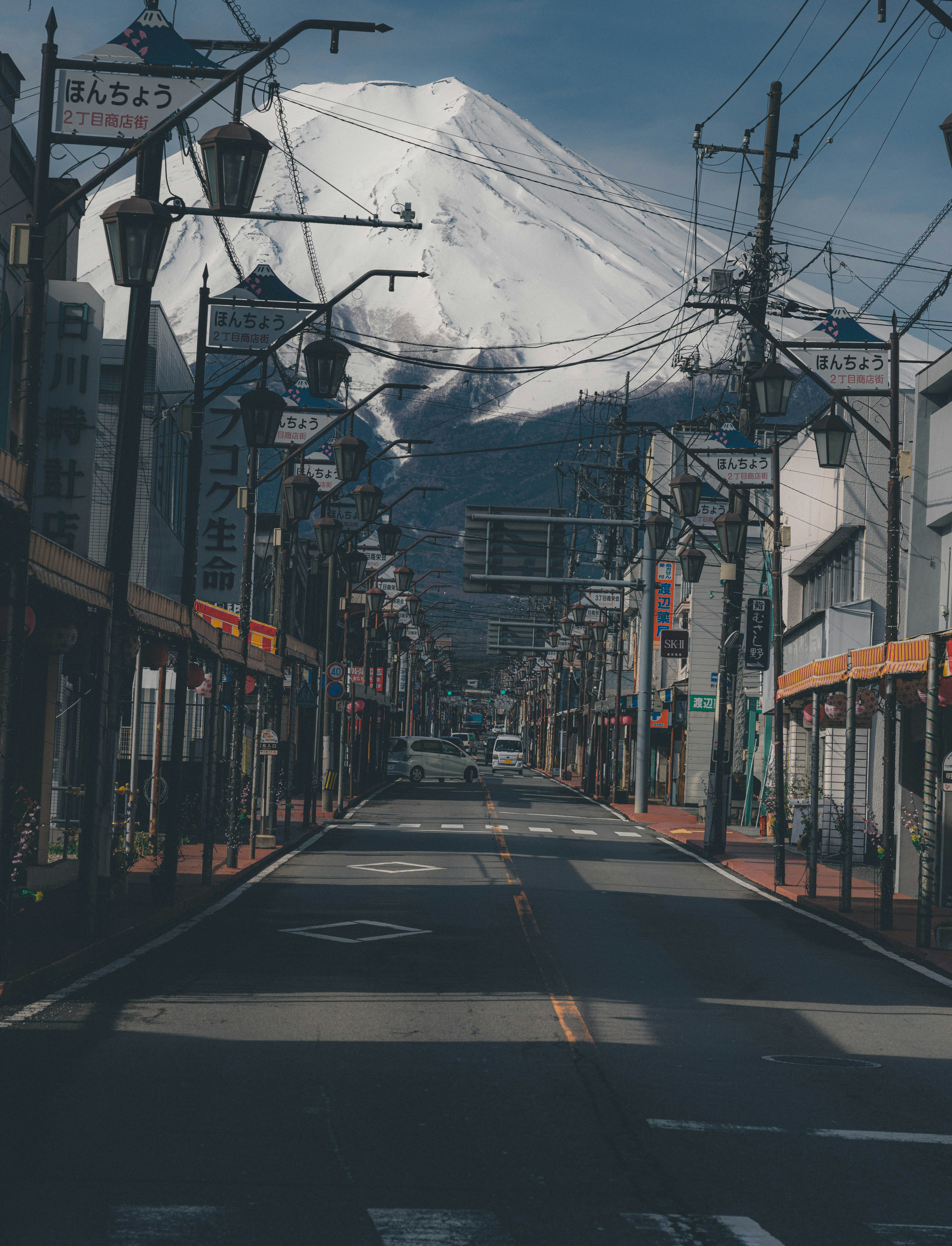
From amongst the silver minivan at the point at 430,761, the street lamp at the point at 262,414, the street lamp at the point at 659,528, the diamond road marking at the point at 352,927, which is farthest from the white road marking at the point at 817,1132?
the silver minivan at the point at 430,761

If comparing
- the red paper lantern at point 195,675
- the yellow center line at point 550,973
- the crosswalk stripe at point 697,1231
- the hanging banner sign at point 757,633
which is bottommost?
the yellow center line at point 550,973

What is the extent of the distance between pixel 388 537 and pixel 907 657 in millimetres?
20354

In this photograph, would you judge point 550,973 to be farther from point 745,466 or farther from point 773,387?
point 745,466

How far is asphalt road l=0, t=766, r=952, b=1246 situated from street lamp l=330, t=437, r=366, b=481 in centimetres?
902

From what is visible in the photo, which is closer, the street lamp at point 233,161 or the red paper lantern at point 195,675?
the street lamp at point 233,161

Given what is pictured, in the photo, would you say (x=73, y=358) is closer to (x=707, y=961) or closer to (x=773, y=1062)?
(x=707, y=961)

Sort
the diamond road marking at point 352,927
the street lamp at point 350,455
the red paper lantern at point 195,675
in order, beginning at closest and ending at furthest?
the diamond road marking at point 352,927
the street lamp at point 350,455
the red paper lantern at point 195,675

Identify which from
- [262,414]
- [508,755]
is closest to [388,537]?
[262,414]

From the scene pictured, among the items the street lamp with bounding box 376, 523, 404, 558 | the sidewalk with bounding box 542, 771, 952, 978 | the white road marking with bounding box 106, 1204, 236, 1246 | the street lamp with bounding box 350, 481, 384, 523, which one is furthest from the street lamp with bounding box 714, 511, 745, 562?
the white road marking with bounding box 106, 1204, 236, 1246

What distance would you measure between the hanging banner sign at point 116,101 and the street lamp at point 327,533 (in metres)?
17.8

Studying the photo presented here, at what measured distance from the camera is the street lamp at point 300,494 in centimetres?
2561

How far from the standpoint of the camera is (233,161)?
13.0m

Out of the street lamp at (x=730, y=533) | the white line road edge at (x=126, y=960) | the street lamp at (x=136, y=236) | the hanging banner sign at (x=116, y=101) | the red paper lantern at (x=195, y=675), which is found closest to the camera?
the white line road edge at (x=126, y=960)

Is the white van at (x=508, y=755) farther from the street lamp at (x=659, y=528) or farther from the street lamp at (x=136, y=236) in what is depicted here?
the street lamp at (x=136, y=236)
